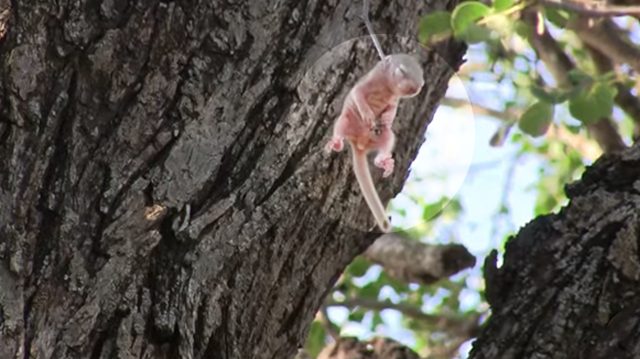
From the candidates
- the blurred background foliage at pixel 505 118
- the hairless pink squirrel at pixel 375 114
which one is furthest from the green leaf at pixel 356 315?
the hairless pink squirrel at pixel 375 114

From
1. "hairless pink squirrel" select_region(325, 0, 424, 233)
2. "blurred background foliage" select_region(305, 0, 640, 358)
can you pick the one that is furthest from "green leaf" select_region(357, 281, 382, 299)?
"hairless pink squirrel" select_region(325, 0, 424, 233)

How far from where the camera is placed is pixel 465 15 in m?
1.61

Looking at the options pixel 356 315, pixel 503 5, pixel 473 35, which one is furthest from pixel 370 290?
pixel 473 35

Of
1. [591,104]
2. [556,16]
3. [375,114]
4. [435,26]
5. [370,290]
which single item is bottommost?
[375,114]

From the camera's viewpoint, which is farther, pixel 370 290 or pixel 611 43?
pixel 370 290

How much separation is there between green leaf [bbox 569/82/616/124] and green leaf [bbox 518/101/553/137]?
0.04 metres

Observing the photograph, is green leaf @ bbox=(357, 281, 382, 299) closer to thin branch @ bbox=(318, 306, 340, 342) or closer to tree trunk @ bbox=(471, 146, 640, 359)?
thin branch @ bbox=(318, 306, 340, 342)

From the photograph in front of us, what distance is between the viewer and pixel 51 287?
1.28 meters

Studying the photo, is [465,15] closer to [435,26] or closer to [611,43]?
[435,26]

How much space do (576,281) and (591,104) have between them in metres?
0.40

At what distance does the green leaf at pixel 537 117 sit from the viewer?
1.86m

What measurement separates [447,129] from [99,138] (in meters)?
0.43

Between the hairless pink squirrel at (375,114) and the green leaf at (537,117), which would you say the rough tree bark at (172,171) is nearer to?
→ the hairless pink squirrel at (375,114)

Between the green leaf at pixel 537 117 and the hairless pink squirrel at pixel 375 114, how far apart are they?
0.57 metres
